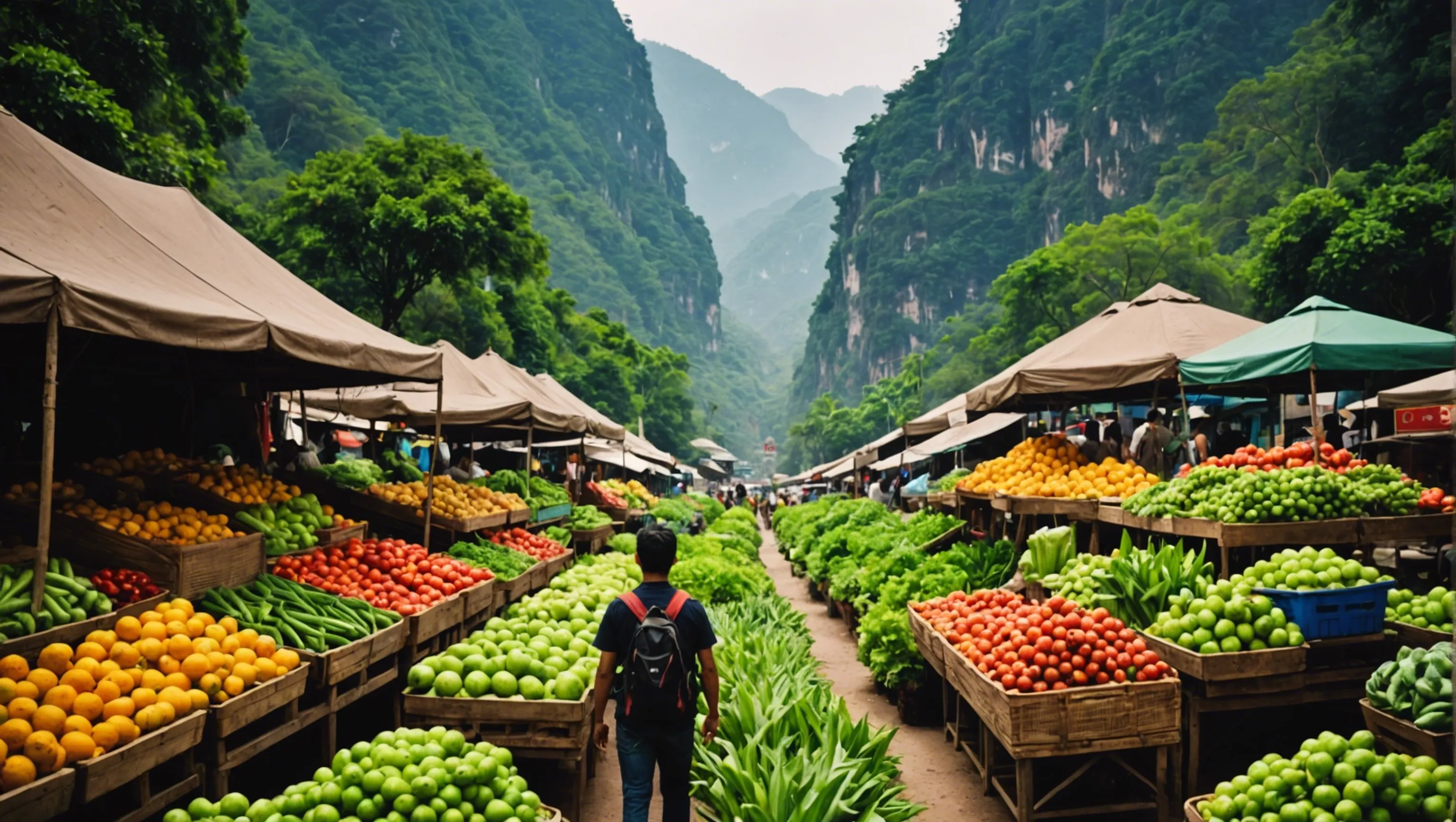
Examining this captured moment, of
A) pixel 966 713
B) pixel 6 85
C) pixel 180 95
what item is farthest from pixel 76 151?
pixel 966 713

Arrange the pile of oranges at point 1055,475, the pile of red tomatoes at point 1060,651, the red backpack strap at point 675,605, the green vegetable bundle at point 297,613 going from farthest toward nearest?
the pile of oranges at point 1055,475 → the green vegetable bundle at point 297,613 → the pile of red tomatoes at point 1060,651 → the red backpack strap at point 675,605

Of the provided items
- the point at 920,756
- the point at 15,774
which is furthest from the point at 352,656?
the point at 920,756

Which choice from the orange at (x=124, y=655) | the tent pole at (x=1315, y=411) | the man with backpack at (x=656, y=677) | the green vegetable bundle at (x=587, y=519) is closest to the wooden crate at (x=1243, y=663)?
the tent pole at (x=1315, y=411)

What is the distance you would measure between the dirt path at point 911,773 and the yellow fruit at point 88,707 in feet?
7.55

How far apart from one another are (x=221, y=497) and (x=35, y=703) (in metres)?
2.99

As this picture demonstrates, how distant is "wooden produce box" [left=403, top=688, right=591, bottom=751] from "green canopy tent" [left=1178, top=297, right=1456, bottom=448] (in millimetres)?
5511

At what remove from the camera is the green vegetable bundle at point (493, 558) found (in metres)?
8.48

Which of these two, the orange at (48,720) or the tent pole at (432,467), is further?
the tent pole at (432,467)

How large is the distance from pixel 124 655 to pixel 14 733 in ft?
3.08

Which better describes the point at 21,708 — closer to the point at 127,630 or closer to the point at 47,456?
the point at 127,630

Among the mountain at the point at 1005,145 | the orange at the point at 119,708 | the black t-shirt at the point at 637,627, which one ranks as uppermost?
the mountain at the point at 1005,145

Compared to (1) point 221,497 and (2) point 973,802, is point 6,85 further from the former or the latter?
(2) point 973,802

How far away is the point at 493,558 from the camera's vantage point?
8.73 meters

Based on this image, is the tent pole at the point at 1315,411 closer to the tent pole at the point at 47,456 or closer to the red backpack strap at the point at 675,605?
the red backpack strap at the point at 675,605
